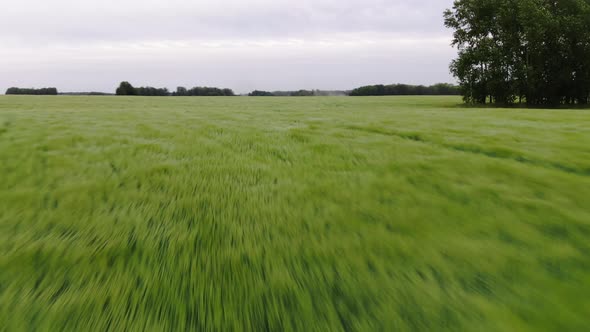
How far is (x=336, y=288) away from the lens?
132 cm

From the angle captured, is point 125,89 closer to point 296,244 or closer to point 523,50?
point 523,50

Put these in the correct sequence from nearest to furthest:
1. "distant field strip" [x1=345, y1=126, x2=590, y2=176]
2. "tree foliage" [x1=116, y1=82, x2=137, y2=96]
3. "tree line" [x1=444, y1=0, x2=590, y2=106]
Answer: "distant field strip" [x1=345, y1=126, x2=590, y2=176] → "tree line" [x1=444, y1=0, x2=590, y2=106] → "tree foliage" [x1=116, y1=82, x2=137, y2=96]

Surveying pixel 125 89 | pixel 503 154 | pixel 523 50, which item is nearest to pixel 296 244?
pixel 503 154

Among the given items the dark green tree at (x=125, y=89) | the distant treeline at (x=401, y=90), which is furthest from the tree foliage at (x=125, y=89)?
the distant treeline at (x=401, y=90)

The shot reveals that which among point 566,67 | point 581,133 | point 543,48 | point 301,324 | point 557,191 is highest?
point 543,48

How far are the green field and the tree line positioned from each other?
2522cm

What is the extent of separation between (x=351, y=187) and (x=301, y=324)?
1.72 metres

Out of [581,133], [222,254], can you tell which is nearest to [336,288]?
[222,254]

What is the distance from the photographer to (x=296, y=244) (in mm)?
1720

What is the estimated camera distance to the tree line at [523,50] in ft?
70.6

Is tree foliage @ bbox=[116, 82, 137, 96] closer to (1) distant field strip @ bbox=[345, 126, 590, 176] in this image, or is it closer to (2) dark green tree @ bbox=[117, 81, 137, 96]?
(2) dark green tree @ bbox=[117, 81, 137, 96]

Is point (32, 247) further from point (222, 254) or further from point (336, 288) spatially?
point (336, 288)

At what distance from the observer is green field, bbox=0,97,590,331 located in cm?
115

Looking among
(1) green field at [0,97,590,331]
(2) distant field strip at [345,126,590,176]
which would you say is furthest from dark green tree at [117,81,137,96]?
(2) distant field strip at [345,126,590,176]
